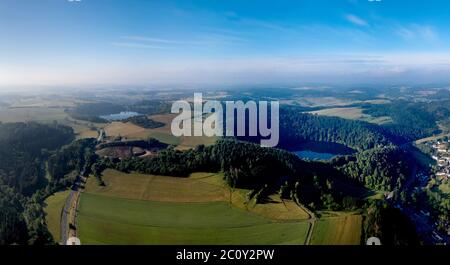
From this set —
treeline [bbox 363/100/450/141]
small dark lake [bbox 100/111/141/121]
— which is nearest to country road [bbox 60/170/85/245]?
small dark lake [bbox 100/111/141/121]

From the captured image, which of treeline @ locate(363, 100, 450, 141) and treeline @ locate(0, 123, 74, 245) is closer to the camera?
treeline @ locate(0, 123, 74, 245)

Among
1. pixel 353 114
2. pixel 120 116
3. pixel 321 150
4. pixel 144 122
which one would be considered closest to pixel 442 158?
pixel 321 150

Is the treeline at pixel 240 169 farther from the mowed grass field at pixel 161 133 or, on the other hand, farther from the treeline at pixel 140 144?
the treeline at pixel 140 144

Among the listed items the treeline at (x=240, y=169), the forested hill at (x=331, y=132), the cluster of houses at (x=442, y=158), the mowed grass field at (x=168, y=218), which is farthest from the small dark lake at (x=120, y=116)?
the cluster of houses at (x=442, y=158)

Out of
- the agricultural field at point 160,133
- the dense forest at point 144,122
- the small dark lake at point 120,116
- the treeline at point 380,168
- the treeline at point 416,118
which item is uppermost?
the small dark lake at point 120,116

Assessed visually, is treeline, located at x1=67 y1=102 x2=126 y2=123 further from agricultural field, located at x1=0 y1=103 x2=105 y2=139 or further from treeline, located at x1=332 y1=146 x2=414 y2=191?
treeline, located at x1=332 y1=146 x2=414 y2=191
